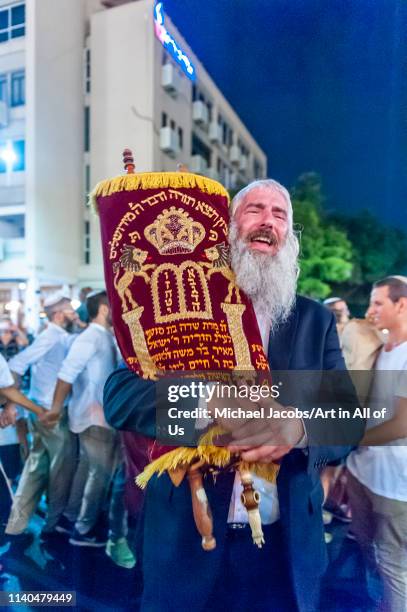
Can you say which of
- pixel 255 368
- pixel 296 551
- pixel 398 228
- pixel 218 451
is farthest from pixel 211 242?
pixel 296 551

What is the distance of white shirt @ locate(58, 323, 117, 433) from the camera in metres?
2.38

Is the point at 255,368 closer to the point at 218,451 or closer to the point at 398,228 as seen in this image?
the point at 218,451

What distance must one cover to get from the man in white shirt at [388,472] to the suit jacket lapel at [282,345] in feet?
1.30

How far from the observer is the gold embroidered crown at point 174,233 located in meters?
1.40

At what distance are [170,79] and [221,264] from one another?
2.92 feet

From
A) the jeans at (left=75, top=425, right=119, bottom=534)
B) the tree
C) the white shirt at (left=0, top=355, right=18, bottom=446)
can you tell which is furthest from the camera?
the jeans at (left=75, top=425, right=119, bottom=534)

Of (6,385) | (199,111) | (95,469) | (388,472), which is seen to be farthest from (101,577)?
(199,111)

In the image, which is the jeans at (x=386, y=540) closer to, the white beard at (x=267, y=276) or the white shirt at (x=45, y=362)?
the white beard at (x=267, y=276)

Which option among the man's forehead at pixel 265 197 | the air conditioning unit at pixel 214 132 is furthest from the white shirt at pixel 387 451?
the air conditioning unit at pixel 214 132

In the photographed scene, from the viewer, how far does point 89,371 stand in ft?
7.84

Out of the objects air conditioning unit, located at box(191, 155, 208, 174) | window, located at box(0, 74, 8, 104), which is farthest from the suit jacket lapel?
window, located at box(0, 74, 8, 104)

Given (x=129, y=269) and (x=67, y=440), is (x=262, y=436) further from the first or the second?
(x=67, y=440)

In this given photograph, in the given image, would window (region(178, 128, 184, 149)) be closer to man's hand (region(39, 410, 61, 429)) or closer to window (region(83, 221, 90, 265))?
window (region(83, 221, 90, 265))

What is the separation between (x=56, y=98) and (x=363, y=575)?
2362mm
